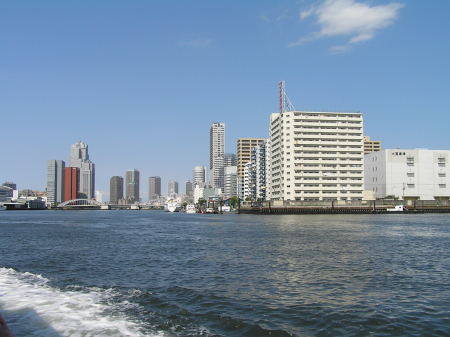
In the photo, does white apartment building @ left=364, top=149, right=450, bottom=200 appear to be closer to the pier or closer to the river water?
the pier

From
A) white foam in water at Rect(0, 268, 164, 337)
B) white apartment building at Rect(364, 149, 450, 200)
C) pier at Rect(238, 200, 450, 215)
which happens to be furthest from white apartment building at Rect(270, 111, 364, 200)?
white foam in water at Rect(0, 268, 164, 337)

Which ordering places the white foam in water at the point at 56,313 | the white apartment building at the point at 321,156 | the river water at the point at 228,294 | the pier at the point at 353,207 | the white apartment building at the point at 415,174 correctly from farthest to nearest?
1. the white apartment building at the point at 415,174
2. the white apartment building at the point at 321,156
3. the pier at the point at 353,207
4. the river water at the point at 228,294
5. the white foam in water at the point at 56,313

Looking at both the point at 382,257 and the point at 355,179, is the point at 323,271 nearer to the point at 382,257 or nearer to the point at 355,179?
the point at 382,257

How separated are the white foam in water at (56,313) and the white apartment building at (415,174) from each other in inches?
6739

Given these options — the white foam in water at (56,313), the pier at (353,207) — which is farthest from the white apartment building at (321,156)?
the white foam in water at (56,313)

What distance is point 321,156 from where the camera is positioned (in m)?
171

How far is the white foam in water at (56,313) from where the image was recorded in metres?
13.5

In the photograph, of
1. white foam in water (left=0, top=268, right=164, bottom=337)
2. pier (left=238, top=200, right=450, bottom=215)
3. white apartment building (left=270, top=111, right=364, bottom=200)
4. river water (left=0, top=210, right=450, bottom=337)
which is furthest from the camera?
white apartment building (left=270, top=111, right=364, bottom=200)

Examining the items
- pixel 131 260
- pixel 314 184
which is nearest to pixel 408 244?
pixel 131 260

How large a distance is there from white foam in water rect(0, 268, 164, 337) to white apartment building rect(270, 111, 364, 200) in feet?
504

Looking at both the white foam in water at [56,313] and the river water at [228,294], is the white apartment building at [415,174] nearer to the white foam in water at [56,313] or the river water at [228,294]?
the river water at [228,294]

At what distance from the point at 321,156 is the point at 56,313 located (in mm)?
163164

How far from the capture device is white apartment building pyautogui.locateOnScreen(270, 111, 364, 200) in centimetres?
17000

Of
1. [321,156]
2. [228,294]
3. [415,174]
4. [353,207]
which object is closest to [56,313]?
[228,294]
